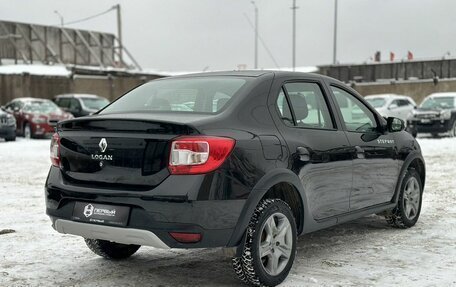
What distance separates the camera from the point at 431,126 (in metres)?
22.0

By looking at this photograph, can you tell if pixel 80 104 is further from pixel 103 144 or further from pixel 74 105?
pixel 103 144

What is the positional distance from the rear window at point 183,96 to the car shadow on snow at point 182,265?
1.30 meters

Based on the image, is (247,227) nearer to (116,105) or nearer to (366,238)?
(116,105)

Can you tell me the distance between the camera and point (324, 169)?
5082 millimetres

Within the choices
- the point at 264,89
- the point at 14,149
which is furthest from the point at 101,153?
the point at 14,149

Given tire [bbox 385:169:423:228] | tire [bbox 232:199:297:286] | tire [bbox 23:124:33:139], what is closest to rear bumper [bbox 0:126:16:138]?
tire [bbox 23:124:33:139]

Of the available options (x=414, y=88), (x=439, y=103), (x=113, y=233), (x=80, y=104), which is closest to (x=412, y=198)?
(x=113, y=233)

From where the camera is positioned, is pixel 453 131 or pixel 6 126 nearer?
pixel 6 126

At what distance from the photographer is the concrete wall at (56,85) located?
3225 centimetres

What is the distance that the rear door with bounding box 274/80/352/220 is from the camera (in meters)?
4.82

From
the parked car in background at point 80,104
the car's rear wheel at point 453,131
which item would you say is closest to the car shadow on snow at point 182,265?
the car's rear wheel at point 453,131

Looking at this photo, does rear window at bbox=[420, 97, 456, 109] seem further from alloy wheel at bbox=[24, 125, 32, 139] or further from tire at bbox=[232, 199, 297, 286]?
tire at bbox=[232, 199, 297, 286]

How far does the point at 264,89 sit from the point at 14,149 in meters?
14.7

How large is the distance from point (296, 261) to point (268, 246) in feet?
2.90
